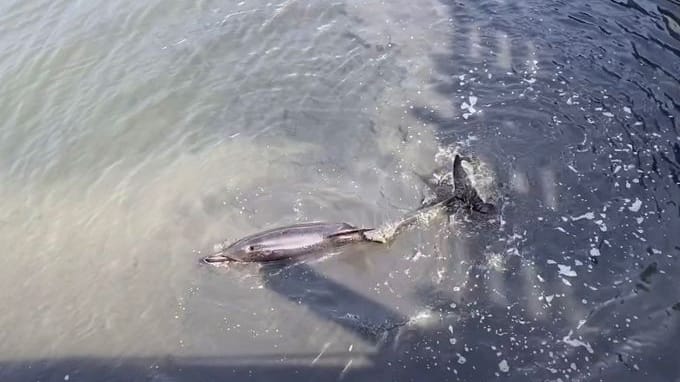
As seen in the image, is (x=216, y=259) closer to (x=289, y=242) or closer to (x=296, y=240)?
(x=289, y=242)

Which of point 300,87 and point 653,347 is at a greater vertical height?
point 300,87

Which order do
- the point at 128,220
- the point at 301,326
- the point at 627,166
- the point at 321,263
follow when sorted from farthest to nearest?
the point at 128,220
the point at 627,166
the point at 321,263
the point at 301,326

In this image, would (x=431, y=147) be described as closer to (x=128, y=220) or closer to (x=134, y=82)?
(x=128, y=220)

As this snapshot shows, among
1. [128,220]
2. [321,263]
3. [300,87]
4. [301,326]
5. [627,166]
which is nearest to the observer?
[301,326]

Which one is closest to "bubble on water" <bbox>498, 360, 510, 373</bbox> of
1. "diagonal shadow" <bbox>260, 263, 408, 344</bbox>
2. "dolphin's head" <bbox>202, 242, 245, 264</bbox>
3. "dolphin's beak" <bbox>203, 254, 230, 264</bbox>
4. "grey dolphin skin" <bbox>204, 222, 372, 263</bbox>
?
"diagonal shadow" <bbox>260, 263, 408, 344</bbox>

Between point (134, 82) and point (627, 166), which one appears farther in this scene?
point (134, 82)

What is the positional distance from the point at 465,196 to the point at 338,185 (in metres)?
2.10

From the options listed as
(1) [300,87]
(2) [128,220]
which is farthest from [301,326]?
(1) [300,87]

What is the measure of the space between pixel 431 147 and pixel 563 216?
250 cm

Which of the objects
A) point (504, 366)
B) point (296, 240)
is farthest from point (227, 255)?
point (504, 366)

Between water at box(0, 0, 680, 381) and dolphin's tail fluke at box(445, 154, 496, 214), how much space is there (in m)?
0.27

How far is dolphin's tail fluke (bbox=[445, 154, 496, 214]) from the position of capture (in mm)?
8500

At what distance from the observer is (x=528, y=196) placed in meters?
8.68

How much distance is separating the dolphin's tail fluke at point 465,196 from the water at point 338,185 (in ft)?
0.89
